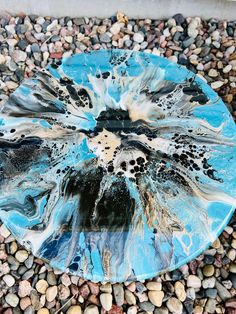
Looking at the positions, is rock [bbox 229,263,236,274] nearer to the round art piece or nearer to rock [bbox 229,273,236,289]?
rock [bbox 229,273,236,289]

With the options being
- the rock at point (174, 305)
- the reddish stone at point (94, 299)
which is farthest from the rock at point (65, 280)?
the rock at point (174, 305)

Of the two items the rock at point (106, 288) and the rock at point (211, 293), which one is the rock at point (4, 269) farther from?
the rock at point (211, 293)

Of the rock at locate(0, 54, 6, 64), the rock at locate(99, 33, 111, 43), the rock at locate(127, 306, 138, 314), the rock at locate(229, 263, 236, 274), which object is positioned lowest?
the rock at locate(127, 306, 138, 314)

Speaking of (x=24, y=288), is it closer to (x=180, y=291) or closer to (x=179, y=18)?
(x=180, y=291)

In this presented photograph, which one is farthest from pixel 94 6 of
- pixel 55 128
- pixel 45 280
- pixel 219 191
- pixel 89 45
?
pixel 45 280

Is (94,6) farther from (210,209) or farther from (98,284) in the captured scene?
(98,284)

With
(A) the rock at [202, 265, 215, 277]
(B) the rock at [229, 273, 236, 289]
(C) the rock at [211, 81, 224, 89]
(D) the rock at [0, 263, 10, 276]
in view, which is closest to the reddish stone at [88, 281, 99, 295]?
(D) the rock at [0, 263, 10, 276]

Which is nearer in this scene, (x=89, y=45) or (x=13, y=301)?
(x=13, y=301)
